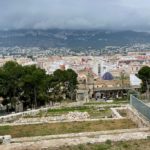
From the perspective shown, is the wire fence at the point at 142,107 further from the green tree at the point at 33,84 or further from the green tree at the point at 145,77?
the green tree at the point at 145,77

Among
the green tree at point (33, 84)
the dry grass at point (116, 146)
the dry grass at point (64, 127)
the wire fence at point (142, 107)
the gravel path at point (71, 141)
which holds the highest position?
the green tree at point (33, 84)

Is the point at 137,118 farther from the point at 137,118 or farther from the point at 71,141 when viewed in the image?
the point at 71,141

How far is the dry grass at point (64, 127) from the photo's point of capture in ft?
67.2

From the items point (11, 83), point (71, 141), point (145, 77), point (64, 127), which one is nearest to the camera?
point (71, 141)

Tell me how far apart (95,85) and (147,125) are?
65.6m

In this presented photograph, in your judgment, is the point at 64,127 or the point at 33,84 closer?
the point at 64,127

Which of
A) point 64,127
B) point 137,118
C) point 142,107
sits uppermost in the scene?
point 142,107

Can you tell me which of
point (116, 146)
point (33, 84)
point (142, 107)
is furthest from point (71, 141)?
point (33, 84)

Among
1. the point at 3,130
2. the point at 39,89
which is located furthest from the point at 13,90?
the point at 3,130

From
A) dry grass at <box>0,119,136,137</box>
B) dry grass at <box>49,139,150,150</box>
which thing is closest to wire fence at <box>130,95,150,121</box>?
dry grass at <box>0,119,136,137</box>

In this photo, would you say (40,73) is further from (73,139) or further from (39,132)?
(73,139)

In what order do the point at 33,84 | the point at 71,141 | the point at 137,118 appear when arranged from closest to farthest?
the point at 71,141 → the point at 137,118 → the point at 33,84

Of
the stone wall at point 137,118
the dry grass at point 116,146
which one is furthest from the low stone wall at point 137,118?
the dry grass at point 116,146

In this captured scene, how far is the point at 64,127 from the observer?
2167cm
